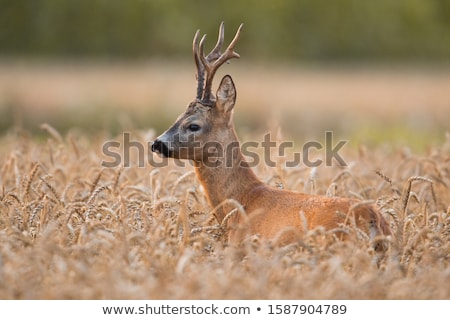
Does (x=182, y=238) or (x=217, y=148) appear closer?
(x=182, y=238)

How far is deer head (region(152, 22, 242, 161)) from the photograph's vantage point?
25.4 feet

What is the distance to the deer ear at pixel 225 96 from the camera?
7.82 meters

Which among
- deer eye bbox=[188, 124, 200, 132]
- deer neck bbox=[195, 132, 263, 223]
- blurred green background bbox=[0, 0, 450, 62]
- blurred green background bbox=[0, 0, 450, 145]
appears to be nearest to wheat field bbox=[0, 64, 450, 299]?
deer neck bbox=[195, 132, 263, 223]

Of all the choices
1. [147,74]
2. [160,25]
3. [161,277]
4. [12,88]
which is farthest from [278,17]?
[161,277]

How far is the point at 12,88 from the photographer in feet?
73.5

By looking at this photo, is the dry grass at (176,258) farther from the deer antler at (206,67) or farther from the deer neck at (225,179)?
the deer antler at (206,67)

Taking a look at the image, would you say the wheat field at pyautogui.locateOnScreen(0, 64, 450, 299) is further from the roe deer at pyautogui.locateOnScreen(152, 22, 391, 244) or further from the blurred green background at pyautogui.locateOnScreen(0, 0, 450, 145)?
the blurred green background at pyautogui.locateOnScreen(0, 0, 450, 145)

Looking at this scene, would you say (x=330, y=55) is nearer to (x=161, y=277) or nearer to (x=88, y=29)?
(x=88, y=29)

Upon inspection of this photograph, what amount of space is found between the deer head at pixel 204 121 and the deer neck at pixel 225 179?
0.10 metres

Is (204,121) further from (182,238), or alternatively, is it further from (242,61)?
(242,61)

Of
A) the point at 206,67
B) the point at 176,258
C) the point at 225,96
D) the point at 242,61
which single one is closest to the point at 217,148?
the point at 225,96

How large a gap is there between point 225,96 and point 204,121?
30cm

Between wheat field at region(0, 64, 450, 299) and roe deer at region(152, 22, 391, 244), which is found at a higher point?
roe deer at region(152, 22, 391, 244)

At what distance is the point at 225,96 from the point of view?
789 cm
